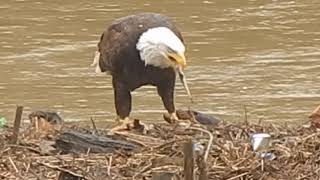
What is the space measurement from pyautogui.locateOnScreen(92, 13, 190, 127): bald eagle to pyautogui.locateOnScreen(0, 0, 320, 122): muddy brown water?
8.35 ft

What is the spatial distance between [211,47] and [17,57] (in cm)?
233

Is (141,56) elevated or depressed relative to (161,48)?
depressed

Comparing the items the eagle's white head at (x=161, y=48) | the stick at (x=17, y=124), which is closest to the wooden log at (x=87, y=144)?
the stick at (x=17, y=124)

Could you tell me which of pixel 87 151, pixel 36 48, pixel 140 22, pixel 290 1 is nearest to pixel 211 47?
pixel 36 48

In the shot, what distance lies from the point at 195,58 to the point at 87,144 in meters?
6.90

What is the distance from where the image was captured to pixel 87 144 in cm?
578

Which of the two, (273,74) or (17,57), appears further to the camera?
(17,57)

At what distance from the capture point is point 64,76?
1179 cm

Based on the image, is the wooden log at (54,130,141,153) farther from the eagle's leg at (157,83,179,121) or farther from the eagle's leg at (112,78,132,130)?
the eagle's leg at (157,83,179,121)

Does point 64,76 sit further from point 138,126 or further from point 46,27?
point 138,126

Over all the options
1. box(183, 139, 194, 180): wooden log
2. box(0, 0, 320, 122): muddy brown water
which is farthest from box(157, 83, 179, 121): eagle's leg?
box(183, 139, 194, 180): wooden log

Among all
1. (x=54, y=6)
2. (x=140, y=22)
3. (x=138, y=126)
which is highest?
(x=140, y=22)

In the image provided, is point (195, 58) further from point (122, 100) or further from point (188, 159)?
point (188, 159)

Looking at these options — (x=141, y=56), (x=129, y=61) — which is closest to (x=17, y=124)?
(x=141, y=56)
